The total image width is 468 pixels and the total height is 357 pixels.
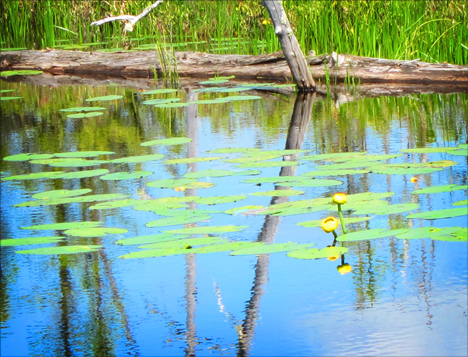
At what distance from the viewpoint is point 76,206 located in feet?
10.5

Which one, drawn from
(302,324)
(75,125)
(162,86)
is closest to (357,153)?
(302,324)

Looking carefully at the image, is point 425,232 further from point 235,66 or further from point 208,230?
point 235,66

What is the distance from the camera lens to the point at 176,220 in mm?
2768

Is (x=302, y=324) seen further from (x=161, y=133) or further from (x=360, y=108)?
(x=360, y=108)

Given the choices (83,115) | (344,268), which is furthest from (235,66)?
(344,268)

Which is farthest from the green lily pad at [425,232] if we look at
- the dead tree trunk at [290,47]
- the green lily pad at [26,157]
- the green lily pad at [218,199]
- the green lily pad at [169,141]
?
the dead tree trunk at [290,47]

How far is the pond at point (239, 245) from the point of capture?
1.92 metres

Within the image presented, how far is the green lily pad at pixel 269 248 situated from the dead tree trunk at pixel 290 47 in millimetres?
4051

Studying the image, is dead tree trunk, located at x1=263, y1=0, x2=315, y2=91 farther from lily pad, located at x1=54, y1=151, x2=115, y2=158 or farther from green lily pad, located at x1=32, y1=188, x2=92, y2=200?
green lily pad, located at x1=32, y1=188, x2=92, y2=200

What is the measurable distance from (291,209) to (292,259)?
1.31 feet

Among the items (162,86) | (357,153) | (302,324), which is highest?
(162,86)

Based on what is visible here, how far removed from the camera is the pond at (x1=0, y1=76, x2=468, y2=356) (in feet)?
6.30

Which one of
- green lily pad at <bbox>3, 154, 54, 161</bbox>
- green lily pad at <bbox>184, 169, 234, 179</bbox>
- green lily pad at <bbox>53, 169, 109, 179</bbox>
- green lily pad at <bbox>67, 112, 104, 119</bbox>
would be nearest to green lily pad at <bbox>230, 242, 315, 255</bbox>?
green lily pad at <bbox>184, 169, 234, 179</bbox>

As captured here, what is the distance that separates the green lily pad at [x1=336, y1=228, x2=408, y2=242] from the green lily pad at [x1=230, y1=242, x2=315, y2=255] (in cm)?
12
